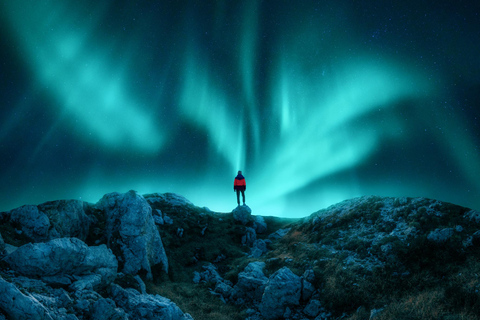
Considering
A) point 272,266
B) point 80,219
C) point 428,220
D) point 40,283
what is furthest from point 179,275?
point 428,220

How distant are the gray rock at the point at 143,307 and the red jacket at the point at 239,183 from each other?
92.0 ft

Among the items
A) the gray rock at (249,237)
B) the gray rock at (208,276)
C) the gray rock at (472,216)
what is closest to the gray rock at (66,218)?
the gray rock at (208,276)

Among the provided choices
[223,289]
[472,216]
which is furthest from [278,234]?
[472,216]

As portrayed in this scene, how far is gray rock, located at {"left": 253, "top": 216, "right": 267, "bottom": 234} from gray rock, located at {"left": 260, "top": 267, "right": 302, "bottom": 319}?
2261cm

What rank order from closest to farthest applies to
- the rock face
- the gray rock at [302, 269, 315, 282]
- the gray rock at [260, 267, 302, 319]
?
the rock face → the gray rock at [260, 267, 302, 319] → the gray rock at [302, 269, 315, 282]

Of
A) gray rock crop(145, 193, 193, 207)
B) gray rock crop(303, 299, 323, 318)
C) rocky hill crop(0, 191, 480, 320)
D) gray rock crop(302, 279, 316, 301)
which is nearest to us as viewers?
rocky hill crop(0, 191, 480, 320)

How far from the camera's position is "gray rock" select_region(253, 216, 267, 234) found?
4264 cm

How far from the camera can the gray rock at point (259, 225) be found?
42641 millimetres

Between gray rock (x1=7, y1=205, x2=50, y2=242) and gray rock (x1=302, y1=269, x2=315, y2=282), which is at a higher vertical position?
gray rock (x1=7, y1=205, x2=50, y2=242)

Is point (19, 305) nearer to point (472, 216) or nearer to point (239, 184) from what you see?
point (472, 216)

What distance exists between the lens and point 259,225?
142ft

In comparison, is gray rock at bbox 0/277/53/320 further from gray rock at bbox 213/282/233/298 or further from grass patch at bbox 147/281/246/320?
gray rock at bbox 213/282/233/298

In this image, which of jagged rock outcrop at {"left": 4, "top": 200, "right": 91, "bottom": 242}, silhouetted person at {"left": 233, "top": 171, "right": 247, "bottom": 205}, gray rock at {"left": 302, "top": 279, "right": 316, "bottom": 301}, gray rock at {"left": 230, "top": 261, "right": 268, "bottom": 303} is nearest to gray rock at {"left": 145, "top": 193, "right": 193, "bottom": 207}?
silhouetted person at {"left": 233, "top": 171, "right": 247, "bottom": 205}

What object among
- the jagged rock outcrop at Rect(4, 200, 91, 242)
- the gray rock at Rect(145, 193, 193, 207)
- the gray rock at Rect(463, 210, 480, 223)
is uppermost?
the gray rock at Rect(145, 193, 193, 207)
